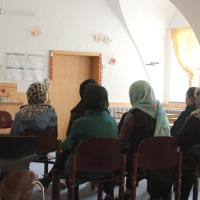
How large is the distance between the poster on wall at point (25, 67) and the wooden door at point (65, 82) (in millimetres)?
334

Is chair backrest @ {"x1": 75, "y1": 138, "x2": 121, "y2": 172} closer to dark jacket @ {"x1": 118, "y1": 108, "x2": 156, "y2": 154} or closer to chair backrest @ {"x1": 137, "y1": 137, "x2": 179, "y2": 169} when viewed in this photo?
chair backrest @ {"x1": 137, "y1": 137, "x2": 179, "y2": 169}

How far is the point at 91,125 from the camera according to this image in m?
3.14

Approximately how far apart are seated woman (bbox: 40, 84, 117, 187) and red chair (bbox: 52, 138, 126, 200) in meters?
0.21

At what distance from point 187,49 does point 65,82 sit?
2.90 m

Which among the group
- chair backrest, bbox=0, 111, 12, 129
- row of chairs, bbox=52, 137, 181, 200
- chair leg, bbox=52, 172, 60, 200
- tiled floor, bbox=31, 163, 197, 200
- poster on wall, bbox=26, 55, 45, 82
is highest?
poster on wall, bbox=26, 55, 45, 82

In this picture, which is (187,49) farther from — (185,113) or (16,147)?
(16,147)

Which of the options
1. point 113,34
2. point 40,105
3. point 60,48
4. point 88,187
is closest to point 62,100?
point 60,48

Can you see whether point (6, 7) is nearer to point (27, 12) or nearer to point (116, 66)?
point (27, 12)

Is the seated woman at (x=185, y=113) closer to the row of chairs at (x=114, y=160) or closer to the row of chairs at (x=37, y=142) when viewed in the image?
the row of chairs at (x=114, y=160)

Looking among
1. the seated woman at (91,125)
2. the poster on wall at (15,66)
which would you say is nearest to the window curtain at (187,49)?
the poster on wall at (15,66)

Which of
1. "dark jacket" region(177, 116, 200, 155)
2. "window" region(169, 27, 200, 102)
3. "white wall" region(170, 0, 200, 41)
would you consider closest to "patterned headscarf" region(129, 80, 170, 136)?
"dark jacket" region(177, 116, 200, 155)

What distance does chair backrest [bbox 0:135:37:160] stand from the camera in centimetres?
297

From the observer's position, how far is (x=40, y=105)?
145 inches

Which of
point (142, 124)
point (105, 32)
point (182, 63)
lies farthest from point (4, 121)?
point (182, 63)
